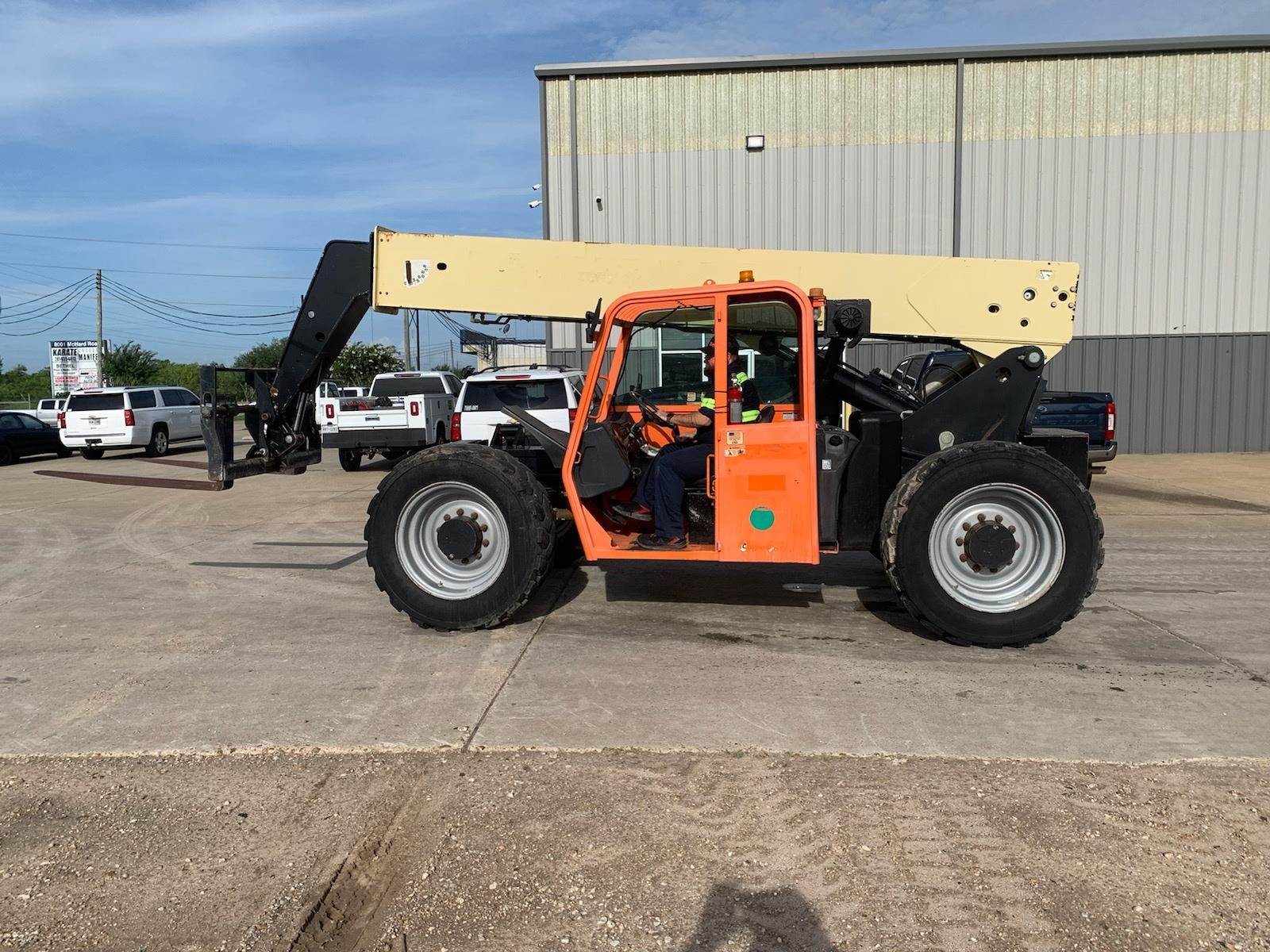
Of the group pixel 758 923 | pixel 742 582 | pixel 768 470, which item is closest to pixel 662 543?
pixel 768 470

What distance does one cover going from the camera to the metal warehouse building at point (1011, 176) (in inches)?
794

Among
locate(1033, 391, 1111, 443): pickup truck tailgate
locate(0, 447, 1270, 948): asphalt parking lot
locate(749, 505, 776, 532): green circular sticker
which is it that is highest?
locate(1033, 391, 1111, 443): pickup truck tailgate

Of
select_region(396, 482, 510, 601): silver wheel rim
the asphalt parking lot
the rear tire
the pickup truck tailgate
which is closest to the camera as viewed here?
the asphalt parking lot

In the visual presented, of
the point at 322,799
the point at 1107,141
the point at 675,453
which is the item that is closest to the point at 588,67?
the point at 1107,141

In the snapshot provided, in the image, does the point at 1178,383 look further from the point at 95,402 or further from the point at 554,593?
the point at 95,402

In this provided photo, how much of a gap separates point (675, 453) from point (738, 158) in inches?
637

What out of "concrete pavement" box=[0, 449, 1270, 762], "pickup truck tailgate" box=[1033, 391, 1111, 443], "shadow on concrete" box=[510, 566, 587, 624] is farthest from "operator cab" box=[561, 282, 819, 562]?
"pickup truck tailgate" box=[1033, 391, 1111, 443]

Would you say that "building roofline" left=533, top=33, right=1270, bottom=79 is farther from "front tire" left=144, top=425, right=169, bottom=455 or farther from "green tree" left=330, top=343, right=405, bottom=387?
"green tree" left=330, top=343, right=405, bottom=387

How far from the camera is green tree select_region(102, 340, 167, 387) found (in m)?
57.9

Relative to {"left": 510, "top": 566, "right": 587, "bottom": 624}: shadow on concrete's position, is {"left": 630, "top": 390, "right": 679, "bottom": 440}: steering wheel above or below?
above

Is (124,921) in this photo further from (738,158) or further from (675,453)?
(738,158)

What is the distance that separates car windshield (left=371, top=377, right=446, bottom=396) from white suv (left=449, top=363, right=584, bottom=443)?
4.63 m

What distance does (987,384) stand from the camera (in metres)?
6.20

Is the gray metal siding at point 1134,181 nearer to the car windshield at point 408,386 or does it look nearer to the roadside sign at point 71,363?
the car windshield at point 408,386
